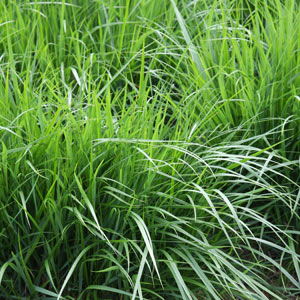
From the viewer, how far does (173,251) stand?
2.02 meters

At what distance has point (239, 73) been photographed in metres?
2.58

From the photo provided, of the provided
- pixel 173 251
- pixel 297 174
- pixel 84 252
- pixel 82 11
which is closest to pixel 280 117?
pixel 297 174

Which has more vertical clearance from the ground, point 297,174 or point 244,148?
point 244,148

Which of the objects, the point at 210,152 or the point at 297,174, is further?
the point at 297,174

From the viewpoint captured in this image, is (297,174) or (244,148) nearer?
(244,148)

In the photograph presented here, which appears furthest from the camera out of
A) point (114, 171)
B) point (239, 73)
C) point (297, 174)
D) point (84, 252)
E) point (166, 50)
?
point (166, 50)

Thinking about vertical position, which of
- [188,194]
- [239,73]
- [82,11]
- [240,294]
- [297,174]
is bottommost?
[240,294]

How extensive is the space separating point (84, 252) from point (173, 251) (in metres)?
0.32

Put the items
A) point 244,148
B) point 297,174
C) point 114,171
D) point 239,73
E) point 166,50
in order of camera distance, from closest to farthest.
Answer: point 114,171 → point 244,148 → point 297,174 → point 239,73 → point 166,50

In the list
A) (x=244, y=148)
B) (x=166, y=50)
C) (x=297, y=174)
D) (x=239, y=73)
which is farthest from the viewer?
(x=166, y=50)

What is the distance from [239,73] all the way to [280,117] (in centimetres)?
30

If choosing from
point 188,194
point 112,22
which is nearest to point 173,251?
point 188,194

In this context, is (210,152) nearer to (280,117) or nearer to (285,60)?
(280,117)

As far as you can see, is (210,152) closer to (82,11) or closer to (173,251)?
(173,251)
